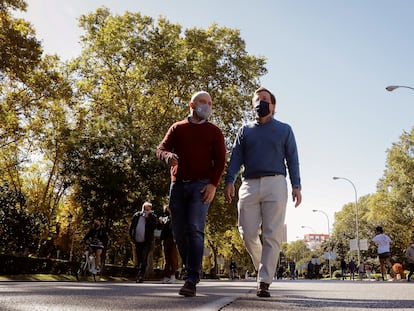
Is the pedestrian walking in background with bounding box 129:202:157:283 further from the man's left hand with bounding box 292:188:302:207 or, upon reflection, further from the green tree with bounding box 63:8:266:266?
the green tree with bounding box 63:8:266:266

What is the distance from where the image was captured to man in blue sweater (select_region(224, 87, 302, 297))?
5.75 m

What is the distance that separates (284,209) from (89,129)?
880 inches

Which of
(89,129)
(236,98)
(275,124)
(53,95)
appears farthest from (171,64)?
(275,124)

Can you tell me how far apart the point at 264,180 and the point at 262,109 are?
841 millimetres

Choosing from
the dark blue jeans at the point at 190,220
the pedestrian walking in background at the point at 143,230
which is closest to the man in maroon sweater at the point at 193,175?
the dark blue jeans at the point at 190,220

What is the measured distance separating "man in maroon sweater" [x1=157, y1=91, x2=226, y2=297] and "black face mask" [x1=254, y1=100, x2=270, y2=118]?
0.68 metres

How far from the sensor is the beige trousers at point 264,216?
572 centimetres

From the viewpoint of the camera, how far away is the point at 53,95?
23.7 m

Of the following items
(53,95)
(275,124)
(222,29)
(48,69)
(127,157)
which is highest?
(222,29)

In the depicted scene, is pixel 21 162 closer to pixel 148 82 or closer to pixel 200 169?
pixel 148 82

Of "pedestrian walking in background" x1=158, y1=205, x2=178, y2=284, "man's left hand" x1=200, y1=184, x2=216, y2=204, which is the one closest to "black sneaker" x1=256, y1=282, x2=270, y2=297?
"man's left hand" x1=200, y1=184, x2=216, y2=204

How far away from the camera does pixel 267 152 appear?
6.02 metres

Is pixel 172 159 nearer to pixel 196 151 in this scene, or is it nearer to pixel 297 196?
pixel 196 151

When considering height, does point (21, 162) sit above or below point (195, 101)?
above
